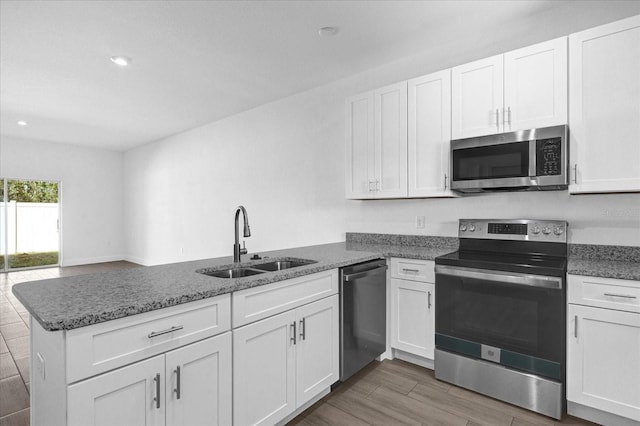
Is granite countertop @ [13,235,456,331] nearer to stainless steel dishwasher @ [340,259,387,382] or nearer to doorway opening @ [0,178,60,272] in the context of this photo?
stainless steel dishwasher @ [340,259,387,382]

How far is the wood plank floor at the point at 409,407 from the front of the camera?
2033 mm

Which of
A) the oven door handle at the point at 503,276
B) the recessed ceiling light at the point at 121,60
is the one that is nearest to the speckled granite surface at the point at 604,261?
the oven door handle at the point at 503,276

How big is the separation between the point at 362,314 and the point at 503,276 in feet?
3.17

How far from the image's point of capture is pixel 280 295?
1.88m

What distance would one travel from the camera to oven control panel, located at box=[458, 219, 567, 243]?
2382 millimetres

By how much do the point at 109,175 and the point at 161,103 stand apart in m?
4.51

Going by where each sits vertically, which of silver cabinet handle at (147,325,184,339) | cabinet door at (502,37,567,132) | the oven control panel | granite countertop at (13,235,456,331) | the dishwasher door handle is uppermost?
cabinet door at (502,37,567,132)

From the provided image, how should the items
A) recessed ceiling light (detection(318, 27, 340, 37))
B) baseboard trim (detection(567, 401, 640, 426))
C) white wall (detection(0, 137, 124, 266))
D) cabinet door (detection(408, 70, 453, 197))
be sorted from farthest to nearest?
1. white wall (detection(0, 137, 124, 266))
2. recessed ceiling light (detection(318, 27, 340, 37))
3. cabinet door (detection(408, 70, 453, 197))
4. baseboard trim (detection(567, 401, 640, 426))

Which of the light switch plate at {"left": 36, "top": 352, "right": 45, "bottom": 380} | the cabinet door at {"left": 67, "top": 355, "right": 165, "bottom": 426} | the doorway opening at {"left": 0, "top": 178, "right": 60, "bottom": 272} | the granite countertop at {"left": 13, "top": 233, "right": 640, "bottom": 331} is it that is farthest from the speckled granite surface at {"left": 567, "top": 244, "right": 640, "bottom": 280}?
the doorway opening at {"left": 0, "top": 178, "right": 60, "bottom": 272}

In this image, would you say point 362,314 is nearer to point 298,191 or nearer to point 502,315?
point 502,315

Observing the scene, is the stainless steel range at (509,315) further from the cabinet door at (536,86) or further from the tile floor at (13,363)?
the tile floor at (13,363)

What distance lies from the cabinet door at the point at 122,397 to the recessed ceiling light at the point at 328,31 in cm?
263

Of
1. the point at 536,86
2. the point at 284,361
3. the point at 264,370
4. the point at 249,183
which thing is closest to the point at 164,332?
the point at 264,370

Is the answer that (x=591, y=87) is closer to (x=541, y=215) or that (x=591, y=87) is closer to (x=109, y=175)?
(x=541, y=215)
